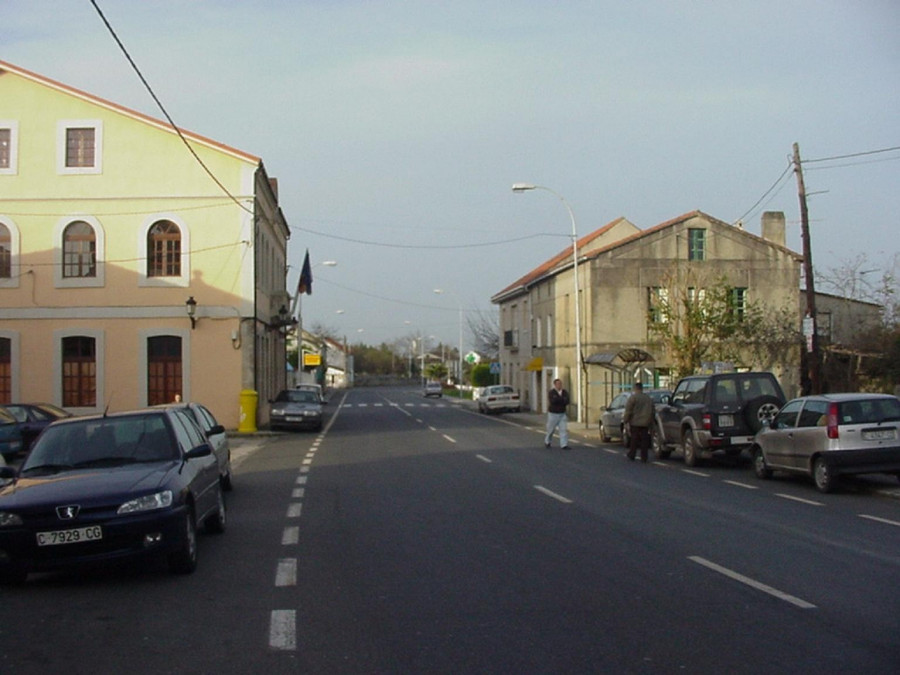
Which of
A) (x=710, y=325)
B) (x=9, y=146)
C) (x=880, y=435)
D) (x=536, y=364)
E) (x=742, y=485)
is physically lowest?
(x=742, y=485)

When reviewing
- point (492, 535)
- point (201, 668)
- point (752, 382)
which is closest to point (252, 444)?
point (752, 382)

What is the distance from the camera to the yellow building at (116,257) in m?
31.7

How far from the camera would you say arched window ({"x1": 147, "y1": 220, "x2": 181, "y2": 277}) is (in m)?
32.4

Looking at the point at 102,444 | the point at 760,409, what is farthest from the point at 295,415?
the point at 102,444

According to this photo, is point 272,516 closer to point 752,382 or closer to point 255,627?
point 255,627

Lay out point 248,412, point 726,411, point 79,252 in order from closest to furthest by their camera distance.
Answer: point 726,411, point 248,412, point 79,252

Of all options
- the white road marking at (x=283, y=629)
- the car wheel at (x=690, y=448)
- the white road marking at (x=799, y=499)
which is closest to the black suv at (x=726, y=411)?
the car wheel at (x=690, y=448)

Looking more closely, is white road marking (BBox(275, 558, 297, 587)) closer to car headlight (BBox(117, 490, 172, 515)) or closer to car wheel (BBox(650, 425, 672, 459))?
car headlight (BBox(117, 490, 172, 515))

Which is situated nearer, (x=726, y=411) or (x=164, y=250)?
(x=726, y=411)

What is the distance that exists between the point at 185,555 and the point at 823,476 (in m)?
10.1

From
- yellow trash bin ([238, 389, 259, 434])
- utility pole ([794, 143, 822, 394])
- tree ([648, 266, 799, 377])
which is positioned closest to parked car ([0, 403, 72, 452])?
yellow trash bin ([238, 389, 259, 434])

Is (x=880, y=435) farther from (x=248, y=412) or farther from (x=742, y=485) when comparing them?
(x=248, y=412)

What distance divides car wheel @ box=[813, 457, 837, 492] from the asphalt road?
22cm

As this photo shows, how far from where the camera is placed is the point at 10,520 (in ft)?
26.3
